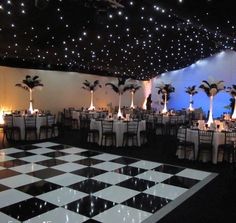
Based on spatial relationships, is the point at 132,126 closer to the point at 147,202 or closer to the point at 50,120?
the point at 50,120

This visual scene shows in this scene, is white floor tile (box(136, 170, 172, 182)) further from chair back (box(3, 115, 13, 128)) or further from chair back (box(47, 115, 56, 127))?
chair back (box(3, 115, 13, 128))

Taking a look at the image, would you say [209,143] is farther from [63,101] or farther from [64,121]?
[63,101]

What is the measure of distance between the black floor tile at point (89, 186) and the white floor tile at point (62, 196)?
14cm

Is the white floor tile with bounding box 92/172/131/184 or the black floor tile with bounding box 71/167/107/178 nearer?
the white floor tile with bounding box 92/172/131/184

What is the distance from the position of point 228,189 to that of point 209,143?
2075 millimetres

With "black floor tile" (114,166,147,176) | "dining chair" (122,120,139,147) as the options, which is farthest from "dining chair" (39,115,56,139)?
"black floor tile" (114,166,147,176)

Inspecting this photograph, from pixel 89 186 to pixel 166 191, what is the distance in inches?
48.4

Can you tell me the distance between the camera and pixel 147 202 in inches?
177

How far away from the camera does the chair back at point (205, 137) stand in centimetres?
716

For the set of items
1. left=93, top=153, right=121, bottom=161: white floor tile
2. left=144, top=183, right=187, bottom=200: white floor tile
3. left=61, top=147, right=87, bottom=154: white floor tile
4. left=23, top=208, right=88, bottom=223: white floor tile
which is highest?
left=61, top=147, right=87, bottom=154: white floor tile

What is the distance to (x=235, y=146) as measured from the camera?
584 centimetres

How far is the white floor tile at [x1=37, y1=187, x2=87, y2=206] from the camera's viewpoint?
4.42 m

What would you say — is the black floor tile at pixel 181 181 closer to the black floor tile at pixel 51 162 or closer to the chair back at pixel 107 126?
the black floor tile at pixel 51 162

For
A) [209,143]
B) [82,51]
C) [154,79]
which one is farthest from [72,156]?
[154,79]
